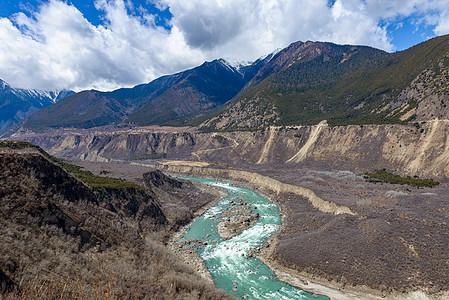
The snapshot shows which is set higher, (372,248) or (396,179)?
(396,179)

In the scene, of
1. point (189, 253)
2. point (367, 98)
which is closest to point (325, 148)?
point (367, 98)

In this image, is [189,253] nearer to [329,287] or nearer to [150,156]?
[329,287]

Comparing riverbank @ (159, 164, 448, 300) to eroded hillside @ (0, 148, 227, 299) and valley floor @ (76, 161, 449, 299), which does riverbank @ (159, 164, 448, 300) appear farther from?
eroded hillside @ (0, 148, 227, 299)

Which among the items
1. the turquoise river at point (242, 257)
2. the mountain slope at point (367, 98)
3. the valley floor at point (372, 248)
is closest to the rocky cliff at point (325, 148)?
the mountain slope at point (367, 98)

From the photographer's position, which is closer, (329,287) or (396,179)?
(329,287)

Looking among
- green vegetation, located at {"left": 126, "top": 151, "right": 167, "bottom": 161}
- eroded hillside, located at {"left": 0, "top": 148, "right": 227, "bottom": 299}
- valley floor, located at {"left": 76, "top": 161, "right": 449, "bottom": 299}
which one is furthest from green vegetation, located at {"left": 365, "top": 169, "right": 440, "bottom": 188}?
green vegetation, located at {"left": 126, "top": 151, "right": 167, "bottom": 161}

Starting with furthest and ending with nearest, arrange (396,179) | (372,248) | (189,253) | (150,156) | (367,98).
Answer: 1. (150,156)
2. (367,98)
3. (396,179)
4. (189,253)
5. (372,248)

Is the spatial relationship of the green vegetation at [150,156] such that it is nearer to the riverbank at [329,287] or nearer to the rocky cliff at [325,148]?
the rocky cliff at [325,148]

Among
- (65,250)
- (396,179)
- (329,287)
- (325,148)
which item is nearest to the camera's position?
(65,250)
